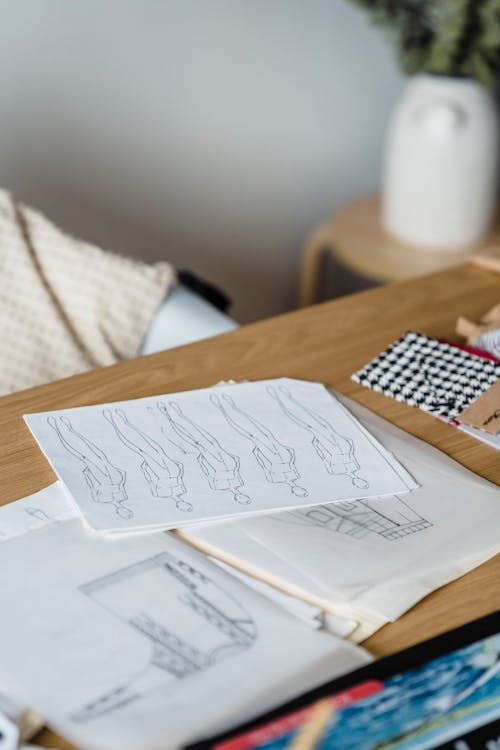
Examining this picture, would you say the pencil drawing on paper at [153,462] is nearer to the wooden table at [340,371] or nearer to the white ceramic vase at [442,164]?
the wooden table at [340,371]

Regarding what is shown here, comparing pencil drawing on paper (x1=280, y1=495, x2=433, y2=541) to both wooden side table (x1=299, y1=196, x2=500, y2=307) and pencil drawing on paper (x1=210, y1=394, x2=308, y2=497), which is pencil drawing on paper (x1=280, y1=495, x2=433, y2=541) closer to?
pencil drawing on paper (x1=210, y1=394, x2=308, y2=497)

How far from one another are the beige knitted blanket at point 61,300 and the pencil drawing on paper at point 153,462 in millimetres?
491

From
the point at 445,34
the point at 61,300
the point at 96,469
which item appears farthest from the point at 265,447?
the point at 445,34

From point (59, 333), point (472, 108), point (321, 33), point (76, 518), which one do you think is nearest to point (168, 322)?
point (59, 333)

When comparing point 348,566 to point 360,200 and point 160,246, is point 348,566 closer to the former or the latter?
point 160,246

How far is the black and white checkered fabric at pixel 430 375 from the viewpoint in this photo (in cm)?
110

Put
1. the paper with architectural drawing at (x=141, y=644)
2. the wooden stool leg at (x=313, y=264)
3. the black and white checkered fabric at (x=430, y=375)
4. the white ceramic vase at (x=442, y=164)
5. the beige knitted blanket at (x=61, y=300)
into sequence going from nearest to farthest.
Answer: the paper with architectural drawing at (x=141, y=644) < the black and white checkered fabric at (x=430, y=375) < the beige knitted blanket at (x=61, y=300) < the white ceramic vase at (x=442, y=164) < the wooden stool leg at (x=313, y=264)

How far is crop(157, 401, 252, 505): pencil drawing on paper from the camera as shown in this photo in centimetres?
92

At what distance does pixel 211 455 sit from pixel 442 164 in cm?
134

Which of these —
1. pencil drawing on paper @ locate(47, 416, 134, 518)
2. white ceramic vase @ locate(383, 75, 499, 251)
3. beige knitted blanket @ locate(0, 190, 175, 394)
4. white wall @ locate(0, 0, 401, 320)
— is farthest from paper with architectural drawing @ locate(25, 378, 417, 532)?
white ceramic vase @ locate(383, 75, 499, 251)

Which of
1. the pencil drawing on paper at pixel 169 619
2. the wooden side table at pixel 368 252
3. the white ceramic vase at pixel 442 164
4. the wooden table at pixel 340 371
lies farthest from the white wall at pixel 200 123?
the pencil drawing on paper at pixel 169 619

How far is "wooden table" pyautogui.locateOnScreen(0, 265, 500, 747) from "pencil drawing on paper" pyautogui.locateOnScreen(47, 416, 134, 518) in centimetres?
3

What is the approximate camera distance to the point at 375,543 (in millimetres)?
849

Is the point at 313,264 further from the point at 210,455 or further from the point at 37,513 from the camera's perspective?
the point at 37,513
